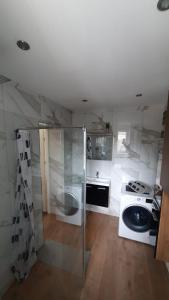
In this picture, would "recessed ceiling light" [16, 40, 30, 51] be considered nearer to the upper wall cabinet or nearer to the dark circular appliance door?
the upper wall cabinet

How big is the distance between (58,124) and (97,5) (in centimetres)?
196

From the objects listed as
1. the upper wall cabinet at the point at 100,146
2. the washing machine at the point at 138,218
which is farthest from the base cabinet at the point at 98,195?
the upper wall cabinet at the point at 100,146

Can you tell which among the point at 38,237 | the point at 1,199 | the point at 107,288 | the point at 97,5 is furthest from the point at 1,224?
the point at 97,5

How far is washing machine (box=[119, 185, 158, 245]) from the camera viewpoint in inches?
83.5

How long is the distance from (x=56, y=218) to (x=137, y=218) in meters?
1.42

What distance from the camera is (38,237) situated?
202 cm

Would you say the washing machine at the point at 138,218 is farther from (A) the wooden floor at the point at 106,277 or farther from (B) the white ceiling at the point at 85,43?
(B) the white ceiling at the point at 85,43

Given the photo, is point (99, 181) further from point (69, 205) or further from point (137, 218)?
point (137, 218)

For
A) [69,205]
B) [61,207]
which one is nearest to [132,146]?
[69,205]

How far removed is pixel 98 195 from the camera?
2834 millimetres

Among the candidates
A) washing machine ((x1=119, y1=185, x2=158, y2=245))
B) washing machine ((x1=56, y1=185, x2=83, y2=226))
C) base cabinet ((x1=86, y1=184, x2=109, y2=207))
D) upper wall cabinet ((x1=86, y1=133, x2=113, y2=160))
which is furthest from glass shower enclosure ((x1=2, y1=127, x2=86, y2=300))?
washing machine ((x1=119, y1=185, x2=158, y2=245))

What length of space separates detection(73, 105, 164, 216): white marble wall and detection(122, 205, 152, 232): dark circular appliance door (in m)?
0.61

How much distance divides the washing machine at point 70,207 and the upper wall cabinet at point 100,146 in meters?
1.03

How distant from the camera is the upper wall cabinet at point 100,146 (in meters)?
2.84
